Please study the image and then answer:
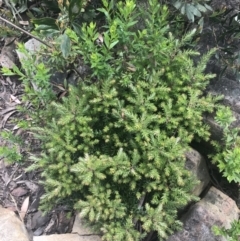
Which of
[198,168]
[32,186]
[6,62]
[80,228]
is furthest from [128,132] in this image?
A: [6,62]

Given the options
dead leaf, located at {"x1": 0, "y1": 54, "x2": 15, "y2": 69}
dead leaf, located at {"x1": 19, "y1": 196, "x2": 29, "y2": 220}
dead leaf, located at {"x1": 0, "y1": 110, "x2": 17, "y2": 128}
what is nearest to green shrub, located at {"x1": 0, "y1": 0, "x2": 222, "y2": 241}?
dead leaf, located at {"x1": 19, "y1": 196, "x2": 29, "y2": 220}

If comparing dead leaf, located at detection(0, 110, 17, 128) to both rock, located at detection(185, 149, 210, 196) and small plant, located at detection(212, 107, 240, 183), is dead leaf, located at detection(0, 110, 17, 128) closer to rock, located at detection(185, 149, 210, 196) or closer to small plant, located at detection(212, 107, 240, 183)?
rock, located at detection(185, 149, 210, 196)

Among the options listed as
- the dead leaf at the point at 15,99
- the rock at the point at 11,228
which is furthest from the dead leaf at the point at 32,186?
the dead leaf at the point at 15,99

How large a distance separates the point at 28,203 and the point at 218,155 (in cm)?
135

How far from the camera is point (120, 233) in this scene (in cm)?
202

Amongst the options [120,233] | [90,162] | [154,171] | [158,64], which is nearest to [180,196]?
[154,171]

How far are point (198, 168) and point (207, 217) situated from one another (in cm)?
31

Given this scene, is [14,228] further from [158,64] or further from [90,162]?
[158,64]

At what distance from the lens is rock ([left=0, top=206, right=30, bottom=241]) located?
2.23 m

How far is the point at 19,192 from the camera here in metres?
2.62

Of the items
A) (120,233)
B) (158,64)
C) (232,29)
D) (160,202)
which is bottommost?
(120,233)

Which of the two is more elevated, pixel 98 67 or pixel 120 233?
pixel 98 67

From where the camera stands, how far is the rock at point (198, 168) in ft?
7.65

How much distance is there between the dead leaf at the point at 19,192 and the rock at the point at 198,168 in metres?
1.18
